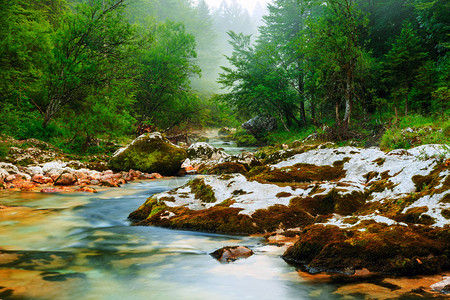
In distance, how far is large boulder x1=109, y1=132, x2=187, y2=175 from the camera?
12.4 m

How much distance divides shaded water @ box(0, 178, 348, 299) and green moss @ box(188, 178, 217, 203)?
1028 millimetres

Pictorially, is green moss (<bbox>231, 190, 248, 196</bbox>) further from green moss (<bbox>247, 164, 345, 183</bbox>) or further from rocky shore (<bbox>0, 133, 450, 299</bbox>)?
green moss (<bbox>247, 164, 345, 183</bbox>)

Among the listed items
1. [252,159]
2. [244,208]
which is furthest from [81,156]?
[244,208]

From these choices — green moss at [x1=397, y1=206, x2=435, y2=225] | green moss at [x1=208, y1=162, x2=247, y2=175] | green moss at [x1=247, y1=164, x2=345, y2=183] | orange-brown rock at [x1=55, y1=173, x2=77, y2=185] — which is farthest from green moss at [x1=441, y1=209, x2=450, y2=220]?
orange-brown rock at [x1=55, y1=173, x2=77, y2=185]

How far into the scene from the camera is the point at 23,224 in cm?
527

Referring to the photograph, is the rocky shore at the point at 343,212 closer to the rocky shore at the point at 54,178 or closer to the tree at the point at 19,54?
the rocky shore at the point at 54,178

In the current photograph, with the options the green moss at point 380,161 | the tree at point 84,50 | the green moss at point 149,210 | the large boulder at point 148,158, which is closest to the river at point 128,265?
the green moss at point 149,210

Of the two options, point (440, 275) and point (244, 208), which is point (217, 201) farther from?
point (440, 275)

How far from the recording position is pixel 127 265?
3.53 meters

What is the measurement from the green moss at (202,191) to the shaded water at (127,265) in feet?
3.37

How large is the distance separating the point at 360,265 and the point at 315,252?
46 cm

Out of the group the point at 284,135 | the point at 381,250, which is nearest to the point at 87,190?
the point at 381,250

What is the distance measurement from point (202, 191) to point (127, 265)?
2.41 metres

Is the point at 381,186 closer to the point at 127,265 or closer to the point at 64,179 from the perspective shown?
the point at 127,265
